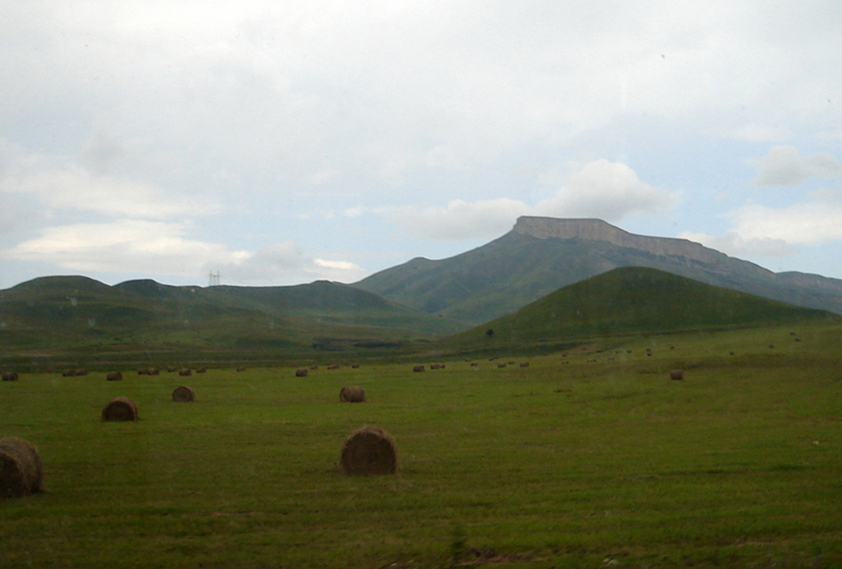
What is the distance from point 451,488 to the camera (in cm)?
1519

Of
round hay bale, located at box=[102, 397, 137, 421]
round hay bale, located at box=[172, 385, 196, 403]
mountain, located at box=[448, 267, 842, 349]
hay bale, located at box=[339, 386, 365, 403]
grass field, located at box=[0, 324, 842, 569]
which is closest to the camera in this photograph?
grass field, located at box=[0, 324, 842, 569]

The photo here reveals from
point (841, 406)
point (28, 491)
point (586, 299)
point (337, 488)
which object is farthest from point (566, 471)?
point (586, 299)

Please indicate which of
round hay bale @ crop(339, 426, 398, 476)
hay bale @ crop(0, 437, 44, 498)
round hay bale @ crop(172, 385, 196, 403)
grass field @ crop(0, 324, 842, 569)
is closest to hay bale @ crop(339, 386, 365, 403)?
grass field @ crop(0, 324, 842, 569)

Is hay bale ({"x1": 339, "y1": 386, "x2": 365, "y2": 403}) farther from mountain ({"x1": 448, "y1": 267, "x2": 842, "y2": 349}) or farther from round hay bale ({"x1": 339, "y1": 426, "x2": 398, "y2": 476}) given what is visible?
mountain ({"x1": 448, "y1": 267, "x2": 842, "y2": 349})

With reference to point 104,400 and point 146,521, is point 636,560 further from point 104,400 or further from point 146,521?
point 104,400

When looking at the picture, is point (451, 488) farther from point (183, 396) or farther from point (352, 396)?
point (183, 396)

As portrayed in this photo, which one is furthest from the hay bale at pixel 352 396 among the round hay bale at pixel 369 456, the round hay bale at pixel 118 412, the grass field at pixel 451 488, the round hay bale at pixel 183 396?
the round hay bale at pixel 369 456

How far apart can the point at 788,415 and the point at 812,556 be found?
18.6m

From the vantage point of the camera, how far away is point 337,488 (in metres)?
15.4

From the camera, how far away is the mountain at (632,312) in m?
125

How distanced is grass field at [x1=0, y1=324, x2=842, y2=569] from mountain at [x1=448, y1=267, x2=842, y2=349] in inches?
3883

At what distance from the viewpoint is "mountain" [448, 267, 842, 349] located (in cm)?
12544

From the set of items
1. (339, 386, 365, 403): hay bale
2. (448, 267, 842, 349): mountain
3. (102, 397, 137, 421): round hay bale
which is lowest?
(339, 386, 365, 403): hay bale

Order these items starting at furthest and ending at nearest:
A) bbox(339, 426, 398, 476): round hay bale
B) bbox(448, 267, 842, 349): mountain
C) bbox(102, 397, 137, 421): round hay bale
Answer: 1. bbox(448, 267, 842, 349): mountain
2. bbox(102, 397, 137, 421): round hay bale
3. bbox(339, 426, 398, 476): round hay bale
